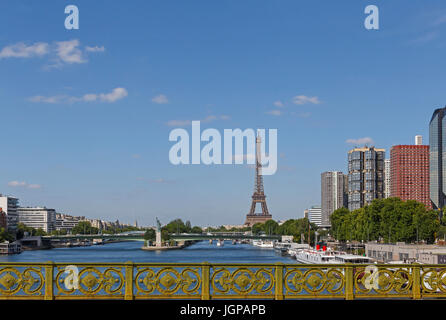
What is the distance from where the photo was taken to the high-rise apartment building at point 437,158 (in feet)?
515

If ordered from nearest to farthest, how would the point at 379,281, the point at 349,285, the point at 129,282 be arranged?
the point at 129,282, the point at 349,285, the point at 379,281

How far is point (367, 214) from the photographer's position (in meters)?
90.0

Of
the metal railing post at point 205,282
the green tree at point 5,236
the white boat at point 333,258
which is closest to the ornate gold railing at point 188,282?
the metal railing post at point 205,282

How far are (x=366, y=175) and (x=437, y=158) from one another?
21.4 metres

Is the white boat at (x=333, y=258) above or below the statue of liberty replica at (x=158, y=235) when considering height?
above

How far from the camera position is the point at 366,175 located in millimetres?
158125

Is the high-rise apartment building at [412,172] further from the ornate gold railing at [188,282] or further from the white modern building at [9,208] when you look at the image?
the ornate gold railing at [188,282]

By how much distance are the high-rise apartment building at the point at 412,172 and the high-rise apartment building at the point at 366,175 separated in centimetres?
1437

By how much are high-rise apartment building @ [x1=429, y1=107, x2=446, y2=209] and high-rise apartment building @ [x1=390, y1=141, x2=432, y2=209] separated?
6.74 m

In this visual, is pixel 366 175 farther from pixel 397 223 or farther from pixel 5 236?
pixel 5 236

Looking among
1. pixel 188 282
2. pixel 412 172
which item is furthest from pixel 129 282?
pixel 412 172

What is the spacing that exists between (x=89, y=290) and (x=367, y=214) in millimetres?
83121

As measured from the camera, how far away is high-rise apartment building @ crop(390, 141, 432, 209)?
16925 centimetres
